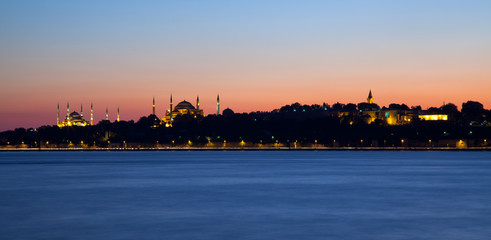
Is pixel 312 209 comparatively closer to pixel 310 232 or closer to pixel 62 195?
pixel 310 232

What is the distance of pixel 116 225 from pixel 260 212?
834cm

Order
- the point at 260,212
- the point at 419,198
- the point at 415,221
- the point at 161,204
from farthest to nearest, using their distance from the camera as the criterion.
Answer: the point at 419,198 < the point at 161,204 < the point at 260,212 < the point at 415,221

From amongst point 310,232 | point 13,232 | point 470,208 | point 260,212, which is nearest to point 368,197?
point 470,208

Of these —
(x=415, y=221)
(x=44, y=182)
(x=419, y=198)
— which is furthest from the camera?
(x=44, y=182)

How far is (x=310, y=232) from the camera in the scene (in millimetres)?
28688

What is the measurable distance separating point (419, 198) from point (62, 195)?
23.1 metres

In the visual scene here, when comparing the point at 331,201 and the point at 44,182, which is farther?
the point at 44,182

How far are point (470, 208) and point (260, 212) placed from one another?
11602 mm

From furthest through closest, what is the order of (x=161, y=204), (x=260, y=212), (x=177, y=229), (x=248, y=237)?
1. (x=161, y=204)
2. (x=260, y=212)
3. (x=177, y=229)
4. (x=248, y=237)

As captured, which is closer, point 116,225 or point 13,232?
point 13,232

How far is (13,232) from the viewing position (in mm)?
28109

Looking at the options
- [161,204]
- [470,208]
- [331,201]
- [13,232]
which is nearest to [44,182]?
[161,204]

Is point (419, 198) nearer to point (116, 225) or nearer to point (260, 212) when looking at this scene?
point (260, 212)

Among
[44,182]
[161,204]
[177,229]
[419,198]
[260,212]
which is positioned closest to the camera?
[177,229]
